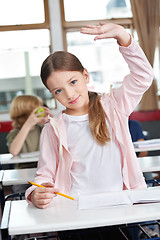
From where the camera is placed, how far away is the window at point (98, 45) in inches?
226

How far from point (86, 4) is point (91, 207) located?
5.11m

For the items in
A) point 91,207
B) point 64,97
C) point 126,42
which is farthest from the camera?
point 64,97

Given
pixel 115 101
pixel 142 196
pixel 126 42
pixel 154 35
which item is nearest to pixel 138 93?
pixel 115 101

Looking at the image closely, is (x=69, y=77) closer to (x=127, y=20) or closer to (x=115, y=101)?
(x=115, y=101)

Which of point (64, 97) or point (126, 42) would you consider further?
point (64, 97)

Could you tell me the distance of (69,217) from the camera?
106 cm

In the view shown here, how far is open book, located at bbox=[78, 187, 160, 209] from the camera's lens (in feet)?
3.77

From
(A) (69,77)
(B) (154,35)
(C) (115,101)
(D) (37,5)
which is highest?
(D) (37,5)

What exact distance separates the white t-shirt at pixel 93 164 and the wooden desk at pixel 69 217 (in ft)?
0.63

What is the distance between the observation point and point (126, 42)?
1280mm

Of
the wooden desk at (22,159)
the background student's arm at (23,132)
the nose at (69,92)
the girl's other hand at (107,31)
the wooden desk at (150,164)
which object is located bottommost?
the wooden desk at (22,159)

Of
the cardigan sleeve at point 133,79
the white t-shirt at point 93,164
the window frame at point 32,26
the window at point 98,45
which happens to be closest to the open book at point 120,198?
the white t-shirt at point 93,164

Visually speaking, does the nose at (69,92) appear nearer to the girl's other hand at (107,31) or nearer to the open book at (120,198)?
the girl's other hand at (107,31)

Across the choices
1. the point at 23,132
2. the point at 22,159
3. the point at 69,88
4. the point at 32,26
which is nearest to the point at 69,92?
the point at 69,88
